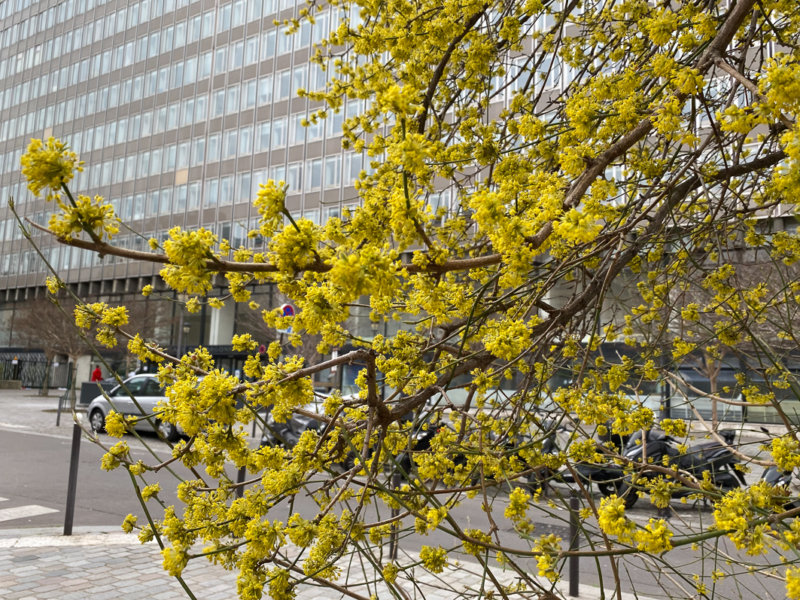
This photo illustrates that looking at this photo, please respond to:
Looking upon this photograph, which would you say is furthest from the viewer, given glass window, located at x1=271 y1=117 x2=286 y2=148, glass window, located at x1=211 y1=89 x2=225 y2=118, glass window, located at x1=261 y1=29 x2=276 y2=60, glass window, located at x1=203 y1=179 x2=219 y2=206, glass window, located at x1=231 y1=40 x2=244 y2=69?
glass window, located at x1=211 y1=89 x2=225 y2=118

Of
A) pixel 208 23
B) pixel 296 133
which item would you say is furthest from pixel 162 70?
pixel 296 133

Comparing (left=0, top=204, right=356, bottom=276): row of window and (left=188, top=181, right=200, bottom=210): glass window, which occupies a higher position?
(left=188, top=181, right=200, bottom=210): glass window

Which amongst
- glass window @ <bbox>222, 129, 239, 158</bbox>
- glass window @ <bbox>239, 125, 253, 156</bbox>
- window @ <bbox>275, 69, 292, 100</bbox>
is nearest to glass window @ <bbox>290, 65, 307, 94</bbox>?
window @ <bbox>275, 69, 292, 100</bbox>

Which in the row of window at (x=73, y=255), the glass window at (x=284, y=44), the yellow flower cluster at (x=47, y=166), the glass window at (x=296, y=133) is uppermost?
the glass window at (x=284, y=44)

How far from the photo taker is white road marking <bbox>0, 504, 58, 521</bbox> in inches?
305

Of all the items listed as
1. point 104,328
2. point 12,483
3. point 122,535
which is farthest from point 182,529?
point 12,483

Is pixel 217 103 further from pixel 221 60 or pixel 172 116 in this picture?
pixel 172 116

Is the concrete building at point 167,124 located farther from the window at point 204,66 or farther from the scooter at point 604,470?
the scooter at point 604,470

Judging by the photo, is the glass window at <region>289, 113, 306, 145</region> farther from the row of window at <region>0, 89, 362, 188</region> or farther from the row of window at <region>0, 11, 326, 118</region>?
the row of window at <region>0, 11, 326, 118</region>

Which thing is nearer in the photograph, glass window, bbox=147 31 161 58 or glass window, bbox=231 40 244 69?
glass window, bbox=231 40 244 69

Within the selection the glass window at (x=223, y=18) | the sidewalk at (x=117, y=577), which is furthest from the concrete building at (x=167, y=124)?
the sidewalk at (x=117, y=577)

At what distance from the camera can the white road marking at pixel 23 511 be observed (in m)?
7.75

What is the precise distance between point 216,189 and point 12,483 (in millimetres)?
28204

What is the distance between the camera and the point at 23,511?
8.05 m
